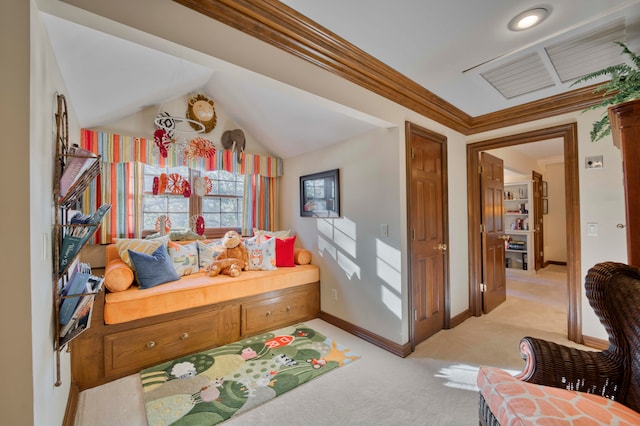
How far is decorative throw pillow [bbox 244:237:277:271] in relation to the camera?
311 centimetres

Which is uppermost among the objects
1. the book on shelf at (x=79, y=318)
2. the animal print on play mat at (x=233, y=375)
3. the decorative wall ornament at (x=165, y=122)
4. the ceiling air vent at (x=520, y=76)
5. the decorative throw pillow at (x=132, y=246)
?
the ceiling air vent at (x=520, y=76)

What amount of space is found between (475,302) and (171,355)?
3425mm

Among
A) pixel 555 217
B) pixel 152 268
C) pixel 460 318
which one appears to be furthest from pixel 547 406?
pixel 555 217

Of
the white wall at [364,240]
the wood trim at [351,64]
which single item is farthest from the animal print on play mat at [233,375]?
the wood trim at [351,64]

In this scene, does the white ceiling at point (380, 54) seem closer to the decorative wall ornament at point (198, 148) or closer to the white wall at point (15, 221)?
the white wall at point (15, 221)

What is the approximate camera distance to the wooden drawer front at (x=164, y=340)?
213cm

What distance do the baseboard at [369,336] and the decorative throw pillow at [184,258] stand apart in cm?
161

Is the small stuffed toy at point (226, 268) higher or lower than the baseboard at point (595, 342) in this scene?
higher

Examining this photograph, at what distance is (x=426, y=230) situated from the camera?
9.32 feet

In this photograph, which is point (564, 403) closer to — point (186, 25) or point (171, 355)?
point (186, 25)

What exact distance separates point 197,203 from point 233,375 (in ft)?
7.06

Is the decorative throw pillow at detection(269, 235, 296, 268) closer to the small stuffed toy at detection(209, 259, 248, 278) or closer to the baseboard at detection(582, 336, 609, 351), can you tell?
the small stuffed toy at detection(209, 259, 248, 278)

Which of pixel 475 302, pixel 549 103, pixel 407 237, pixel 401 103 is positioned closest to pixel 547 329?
pixel 475 302

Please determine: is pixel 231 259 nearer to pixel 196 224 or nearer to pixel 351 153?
pixel 196 224
